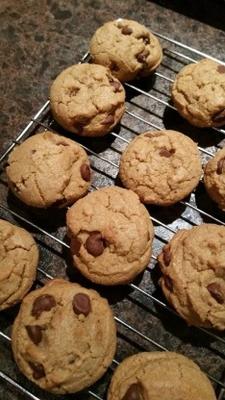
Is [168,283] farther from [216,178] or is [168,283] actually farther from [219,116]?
[219,116]

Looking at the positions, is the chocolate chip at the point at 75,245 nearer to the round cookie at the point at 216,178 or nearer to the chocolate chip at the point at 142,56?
the round cookie at the point at 216,178

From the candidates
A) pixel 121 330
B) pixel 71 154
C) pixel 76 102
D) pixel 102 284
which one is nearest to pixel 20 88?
pixel 76 102

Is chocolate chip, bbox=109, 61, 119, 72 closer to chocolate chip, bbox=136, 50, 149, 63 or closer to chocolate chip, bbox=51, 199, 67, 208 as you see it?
chocolate chip, bbox=136, 50, 149, 63

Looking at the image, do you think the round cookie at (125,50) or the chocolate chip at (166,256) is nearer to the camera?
the chocolate chip at (166,256)

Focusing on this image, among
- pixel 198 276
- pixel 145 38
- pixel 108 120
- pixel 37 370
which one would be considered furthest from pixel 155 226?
pixel 145 38

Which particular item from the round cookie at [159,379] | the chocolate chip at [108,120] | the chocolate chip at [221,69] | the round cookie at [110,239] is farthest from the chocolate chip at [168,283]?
the chocolate chip at [221,69]

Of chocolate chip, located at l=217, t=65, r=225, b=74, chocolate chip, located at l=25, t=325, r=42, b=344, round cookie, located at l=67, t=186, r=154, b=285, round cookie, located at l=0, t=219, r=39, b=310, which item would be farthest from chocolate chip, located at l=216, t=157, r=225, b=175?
chocolate chip, located at l=25, t=325, r=42, b=344
